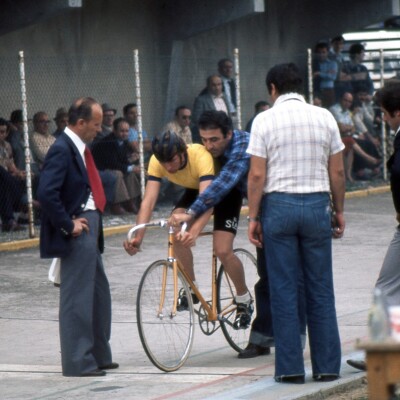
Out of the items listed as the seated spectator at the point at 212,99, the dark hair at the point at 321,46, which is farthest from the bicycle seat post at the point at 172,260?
the dark hair at the point at 321,46

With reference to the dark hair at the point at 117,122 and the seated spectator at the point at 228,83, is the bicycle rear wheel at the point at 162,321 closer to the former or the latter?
the dark hair at the point at 117,122

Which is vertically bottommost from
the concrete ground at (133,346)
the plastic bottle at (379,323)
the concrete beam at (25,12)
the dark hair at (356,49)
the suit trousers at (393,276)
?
the concrete ground at (133,346)

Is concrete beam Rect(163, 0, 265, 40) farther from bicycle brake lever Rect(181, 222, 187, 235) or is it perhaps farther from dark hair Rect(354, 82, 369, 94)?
bicycle brake lever Rect(181, 222, 187, 235)

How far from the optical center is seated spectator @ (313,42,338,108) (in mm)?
20312

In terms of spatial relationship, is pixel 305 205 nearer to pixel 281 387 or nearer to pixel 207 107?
pixel 281 387

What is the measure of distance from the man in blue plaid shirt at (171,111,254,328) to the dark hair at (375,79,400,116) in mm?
1080

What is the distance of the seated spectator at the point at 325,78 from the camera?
20.3m

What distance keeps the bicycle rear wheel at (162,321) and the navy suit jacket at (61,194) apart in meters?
0.57

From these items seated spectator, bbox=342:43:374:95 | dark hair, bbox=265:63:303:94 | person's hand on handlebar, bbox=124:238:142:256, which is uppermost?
seated spectator, bbox=342:43:374:95

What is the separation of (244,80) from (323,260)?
43.7ft

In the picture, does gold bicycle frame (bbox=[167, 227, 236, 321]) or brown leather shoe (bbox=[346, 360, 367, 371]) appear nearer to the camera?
brown leather shoe (bbox=[346, 360, 367, 371])

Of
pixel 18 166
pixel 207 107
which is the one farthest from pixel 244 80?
pixel 18 166

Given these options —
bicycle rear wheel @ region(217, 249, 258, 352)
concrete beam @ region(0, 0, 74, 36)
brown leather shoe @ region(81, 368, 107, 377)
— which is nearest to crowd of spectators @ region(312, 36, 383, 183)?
concrete beam @ region(0, 0, 74, 36)

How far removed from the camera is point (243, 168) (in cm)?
802
